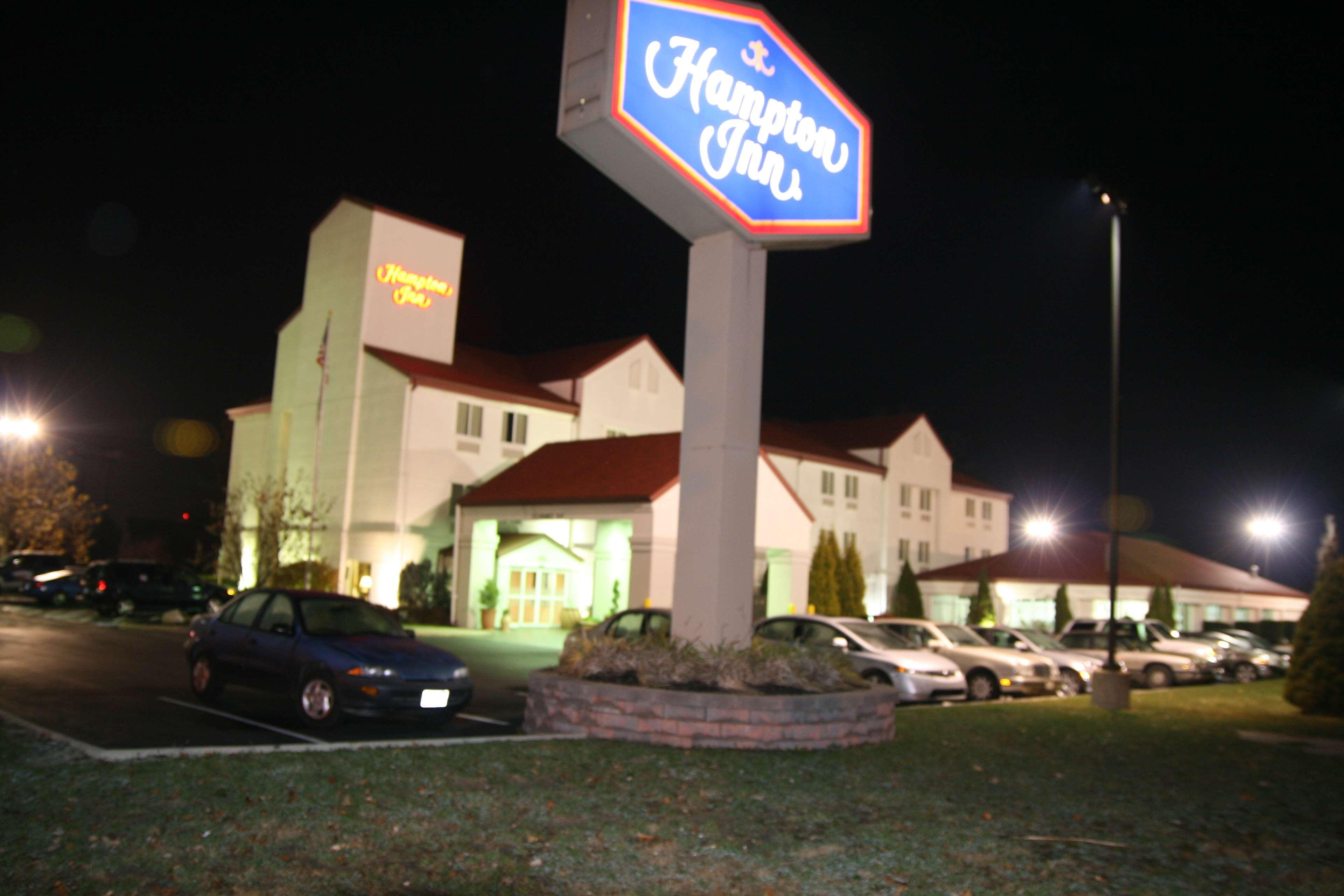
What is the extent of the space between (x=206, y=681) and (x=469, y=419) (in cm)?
2566

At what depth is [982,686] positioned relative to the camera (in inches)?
741

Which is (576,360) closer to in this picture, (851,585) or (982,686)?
(851,585)

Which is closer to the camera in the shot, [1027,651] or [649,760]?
[649,760]

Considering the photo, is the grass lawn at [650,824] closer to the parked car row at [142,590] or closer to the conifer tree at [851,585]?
the parked car row at [142,590]

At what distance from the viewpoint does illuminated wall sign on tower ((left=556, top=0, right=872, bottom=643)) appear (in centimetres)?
1094

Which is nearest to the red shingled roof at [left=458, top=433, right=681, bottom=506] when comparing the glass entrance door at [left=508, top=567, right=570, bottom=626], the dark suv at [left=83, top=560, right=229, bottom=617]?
the glass entrance door at [left=508, top=567, right=570, bottom=626]

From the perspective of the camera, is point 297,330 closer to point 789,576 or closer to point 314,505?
point 314,505

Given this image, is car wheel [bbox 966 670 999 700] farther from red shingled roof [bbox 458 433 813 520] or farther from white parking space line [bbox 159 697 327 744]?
white parking space line [bbox 159 697 327 744]

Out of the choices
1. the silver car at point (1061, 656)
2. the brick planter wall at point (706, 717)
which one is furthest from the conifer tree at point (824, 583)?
the brick planter wall at point (706, 717)

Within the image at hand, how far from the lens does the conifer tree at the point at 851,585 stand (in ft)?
134

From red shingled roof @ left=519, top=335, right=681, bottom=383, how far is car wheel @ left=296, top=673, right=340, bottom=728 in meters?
30.4

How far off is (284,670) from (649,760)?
14.9 feet

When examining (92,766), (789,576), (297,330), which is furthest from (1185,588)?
(92,766)

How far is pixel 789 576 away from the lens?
3356 cm
